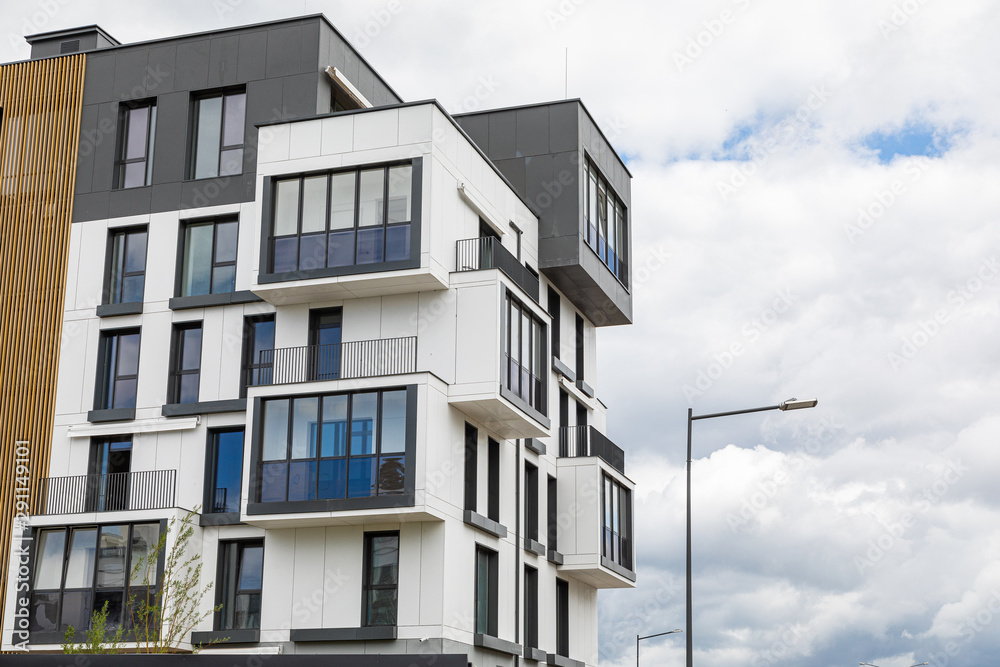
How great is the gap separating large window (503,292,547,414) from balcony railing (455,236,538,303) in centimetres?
93

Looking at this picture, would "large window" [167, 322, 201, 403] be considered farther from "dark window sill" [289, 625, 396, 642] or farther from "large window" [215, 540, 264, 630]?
"dark window sill" [289, 625, 396, 642]

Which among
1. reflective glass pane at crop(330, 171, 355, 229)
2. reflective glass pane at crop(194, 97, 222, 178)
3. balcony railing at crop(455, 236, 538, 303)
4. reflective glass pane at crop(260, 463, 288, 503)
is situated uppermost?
reflective glass pane at crop(194, 97, 222, 178)

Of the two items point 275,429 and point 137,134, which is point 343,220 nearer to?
point 275,429

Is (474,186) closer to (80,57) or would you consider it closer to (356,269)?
(356,269)

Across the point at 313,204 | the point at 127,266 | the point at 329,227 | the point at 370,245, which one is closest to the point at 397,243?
the point at 370,245

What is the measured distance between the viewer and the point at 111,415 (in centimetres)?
3359

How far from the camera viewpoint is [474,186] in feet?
114

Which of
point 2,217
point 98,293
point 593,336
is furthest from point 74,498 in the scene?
point 593,336

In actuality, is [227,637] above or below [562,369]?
below

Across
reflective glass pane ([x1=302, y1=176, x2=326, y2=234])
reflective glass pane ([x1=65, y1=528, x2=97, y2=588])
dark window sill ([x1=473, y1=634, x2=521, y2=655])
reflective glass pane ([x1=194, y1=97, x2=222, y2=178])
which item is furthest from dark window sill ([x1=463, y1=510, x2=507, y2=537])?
reflective glass pane ([x1=194, y1=97, x2=222, y2=178])

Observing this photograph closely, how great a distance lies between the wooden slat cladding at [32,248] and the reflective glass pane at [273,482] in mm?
7125

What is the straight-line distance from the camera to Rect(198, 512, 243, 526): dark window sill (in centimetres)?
3191

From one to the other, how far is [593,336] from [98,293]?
1710 centimetres

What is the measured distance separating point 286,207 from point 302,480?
23.7 ft
